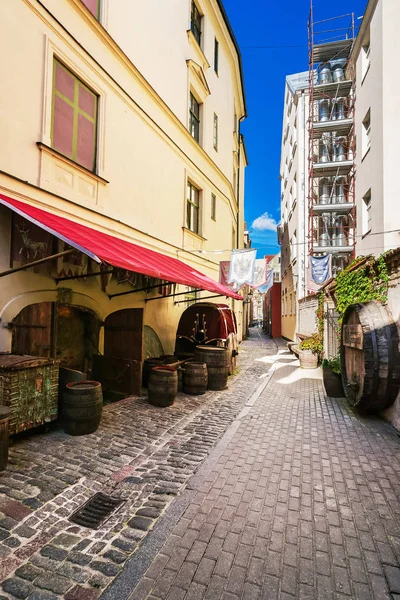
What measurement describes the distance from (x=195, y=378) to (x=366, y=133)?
53.0ft

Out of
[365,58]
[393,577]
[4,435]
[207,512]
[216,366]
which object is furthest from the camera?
[365,58]

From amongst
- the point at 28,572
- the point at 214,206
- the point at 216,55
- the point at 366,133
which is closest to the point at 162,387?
the point at 28,572

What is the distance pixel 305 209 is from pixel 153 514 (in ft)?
67.5

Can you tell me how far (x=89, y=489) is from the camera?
362 centimetres

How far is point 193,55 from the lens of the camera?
12.3m

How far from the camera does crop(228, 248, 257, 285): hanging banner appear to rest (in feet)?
36.8

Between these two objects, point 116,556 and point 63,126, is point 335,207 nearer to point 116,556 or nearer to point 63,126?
point 63,126

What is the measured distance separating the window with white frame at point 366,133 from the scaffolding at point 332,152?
198 cm

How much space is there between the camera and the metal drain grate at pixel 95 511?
10.0ft

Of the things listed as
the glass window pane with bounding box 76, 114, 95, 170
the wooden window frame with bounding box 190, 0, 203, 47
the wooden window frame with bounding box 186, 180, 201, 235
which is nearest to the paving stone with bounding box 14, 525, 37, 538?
the glass window pane with bounding box 76, 114, 95, 170

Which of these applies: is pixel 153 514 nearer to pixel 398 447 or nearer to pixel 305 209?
pixel 398 447

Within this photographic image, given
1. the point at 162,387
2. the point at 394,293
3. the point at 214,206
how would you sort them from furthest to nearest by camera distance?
1. the point at 214,206
2. the point at 162,387
3. the point at 394,293

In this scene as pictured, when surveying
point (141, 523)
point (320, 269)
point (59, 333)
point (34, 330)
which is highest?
point (320, 269)

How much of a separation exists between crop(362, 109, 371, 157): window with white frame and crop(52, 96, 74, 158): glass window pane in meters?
14.8
